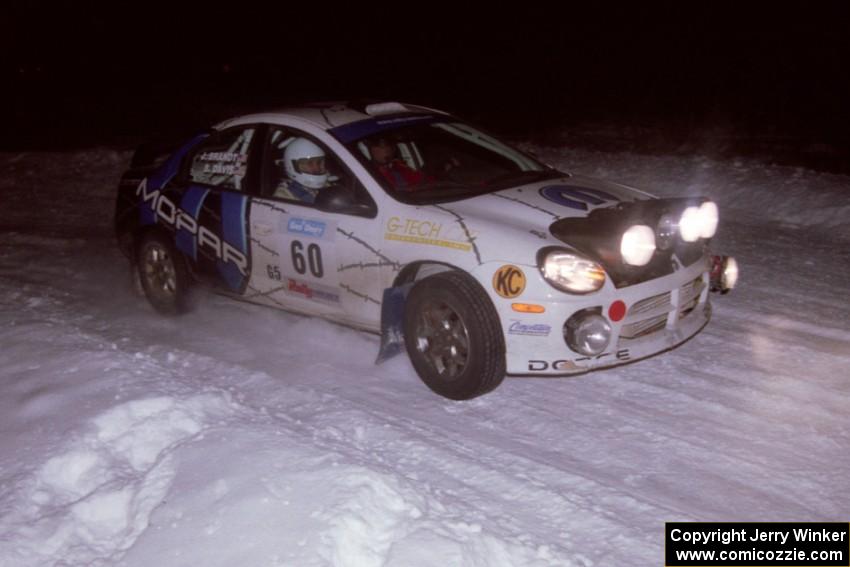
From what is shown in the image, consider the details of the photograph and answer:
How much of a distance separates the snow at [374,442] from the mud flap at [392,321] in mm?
198

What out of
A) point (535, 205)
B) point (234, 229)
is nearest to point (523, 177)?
point (535, 205)

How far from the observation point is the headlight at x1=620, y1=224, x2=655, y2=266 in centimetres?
428

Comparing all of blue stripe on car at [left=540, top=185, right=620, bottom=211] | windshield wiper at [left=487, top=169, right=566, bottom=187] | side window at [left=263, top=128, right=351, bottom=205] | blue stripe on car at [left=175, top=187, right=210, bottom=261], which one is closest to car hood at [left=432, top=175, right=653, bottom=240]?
blue stripe on car at [left=540, top=185, right=620, bottom=211]

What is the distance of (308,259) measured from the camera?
515 centimetres

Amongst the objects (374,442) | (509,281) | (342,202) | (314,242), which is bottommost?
(374,442)

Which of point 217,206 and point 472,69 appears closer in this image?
point 217,206

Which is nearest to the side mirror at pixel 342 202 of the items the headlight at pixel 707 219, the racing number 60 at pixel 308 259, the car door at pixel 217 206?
the racing number 60 at pixel 308 259

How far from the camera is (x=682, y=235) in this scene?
4.57 meters

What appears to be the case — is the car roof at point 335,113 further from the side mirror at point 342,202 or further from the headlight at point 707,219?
the headlight at point 707,219

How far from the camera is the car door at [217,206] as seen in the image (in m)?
5.55

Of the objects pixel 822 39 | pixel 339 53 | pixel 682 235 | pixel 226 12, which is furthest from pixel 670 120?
Answer: pixel 226 12

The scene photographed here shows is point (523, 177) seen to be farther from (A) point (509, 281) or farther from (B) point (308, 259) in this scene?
(B) point (308, 259)

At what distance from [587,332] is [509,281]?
0.46 metres

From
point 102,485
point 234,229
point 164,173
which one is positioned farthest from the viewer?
point 164,173
